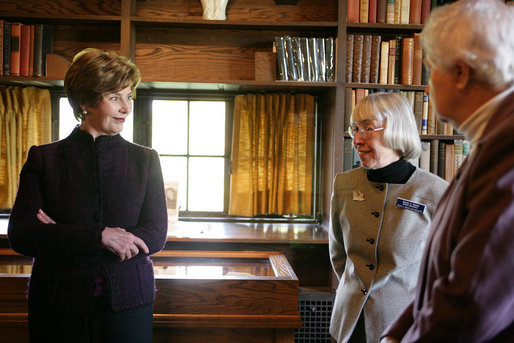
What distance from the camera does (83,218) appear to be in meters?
1.43

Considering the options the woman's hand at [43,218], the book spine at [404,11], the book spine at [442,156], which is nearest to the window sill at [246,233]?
the book spine at [442,156]

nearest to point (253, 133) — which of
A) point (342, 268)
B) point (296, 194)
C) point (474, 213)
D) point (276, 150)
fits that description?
point (276, 150)

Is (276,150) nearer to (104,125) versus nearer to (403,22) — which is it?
(403,22)

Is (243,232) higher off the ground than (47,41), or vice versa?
(47,41)

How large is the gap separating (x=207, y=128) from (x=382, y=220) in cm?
194

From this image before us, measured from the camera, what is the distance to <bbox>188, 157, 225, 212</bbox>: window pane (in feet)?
10.8

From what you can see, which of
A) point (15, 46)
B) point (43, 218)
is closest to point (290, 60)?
point (15, 46)

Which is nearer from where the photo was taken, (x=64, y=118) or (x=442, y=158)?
(x=442, y=158)

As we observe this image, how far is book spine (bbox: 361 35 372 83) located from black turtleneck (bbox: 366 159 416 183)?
133 centimetres

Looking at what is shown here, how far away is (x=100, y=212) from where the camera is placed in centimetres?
145

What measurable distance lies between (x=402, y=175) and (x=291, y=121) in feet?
5.17

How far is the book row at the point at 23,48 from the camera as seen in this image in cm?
284

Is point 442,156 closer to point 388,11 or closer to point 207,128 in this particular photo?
point 388,11

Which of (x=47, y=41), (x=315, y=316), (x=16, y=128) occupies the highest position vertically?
(x=47, y=41)
